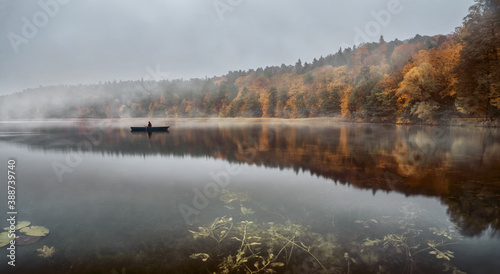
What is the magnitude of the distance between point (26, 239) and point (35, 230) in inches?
25.5

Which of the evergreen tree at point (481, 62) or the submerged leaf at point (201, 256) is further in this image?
the evergreen tree at point (481, 62)

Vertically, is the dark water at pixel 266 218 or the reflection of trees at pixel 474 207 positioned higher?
the reflection of trees at pixel 474 207

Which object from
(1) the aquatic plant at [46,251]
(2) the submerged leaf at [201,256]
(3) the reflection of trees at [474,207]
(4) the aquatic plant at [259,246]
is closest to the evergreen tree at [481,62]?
(3) the reflection of trees at [474,207]

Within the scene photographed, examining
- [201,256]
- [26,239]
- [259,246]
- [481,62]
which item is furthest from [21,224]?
[481,62]

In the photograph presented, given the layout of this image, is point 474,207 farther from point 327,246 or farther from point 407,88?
point 407,88

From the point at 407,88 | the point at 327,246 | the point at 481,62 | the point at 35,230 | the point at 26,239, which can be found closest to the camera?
the point at 327,246

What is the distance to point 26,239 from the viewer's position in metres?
7.58

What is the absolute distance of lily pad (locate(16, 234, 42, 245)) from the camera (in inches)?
291

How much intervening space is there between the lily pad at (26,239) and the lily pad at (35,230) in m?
0.16

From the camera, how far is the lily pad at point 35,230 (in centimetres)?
794

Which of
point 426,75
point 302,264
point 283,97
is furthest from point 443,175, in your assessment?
point 283,97

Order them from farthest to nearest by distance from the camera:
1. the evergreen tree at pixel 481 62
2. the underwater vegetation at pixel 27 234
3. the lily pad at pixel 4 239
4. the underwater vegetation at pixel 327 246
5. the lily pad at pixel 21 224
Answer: the evergreen tree at pixel 481 62 < the lily pad at pixel 21 224 < the lily pad at pixel 4 239 < the underwater vegetation at pixel 27 234 < the underwater vegetation at pixel 327 246

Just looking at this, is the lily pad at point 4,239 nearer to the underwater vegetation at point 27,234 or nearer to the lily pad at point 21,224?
the underwater vegetation at point 27,234

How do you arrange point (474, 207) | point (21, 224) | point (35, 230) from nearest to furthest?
1. point (35, 230)
2. point (21, 224)
3. point (474, 207)
